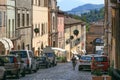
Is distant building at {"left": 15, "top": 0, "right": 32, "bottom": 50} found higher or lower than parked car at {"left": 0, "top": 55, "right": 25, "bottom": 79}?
higher

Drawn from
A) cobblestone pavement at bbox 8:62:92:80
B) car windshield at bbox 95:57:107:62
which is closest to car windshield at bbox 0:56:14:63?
cobblestone pavement at bbox 8:62:92:80

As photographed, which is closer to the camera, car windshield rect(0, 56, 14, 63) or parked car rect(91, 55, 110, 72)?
car windshield rect(0, 56, 14, 63)

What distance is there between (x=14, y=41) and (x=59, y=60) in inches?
875

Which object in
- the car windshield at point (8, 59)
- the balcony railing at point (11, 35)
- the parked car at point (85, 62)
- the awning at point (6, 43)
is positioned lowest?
the parked car at point (85, 62)

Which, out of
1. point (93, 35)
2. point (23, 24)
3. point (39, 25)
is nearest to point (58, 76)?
point (23, 24)

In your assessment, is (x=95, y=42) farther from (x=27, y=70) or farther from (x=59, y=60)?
(x=27, y=70)

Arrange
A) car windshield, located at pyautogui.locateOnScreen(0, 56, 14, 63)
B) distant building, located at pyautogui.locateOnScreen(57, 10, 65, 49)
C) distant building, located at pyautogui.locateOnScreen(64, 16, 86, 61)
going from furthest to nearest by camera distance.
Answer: distant building, located at pyautogui.locateOnScreen(64, 16, 86, 61) → distant building, located at pyautogui.locateOnScreen(57, 10, 65, 49) → car windshield, located at pyautogui.locateOnScreen(0, 56, 14, 63)

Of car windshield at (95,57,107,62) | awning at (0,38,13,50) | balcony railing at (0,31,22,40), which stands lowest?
car windshield at (95,57,107,62)

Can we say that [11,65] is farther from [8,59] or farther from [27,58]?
[27,58]

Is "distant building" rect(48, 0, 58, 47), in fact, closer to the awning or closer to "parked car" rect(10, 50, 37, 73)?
the awning

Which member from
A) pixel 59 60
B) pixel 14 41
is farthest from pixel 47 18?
pixel 14 41

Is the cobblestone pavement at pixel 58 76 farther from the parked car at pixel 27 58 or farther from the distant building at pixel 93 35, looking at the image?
the distant building at pixel 93 35

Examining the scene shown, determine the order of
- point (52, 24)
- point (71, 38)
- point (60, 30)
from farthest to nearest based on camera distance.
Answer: point (71, 38) → point (60, 30) → point (52, 24)

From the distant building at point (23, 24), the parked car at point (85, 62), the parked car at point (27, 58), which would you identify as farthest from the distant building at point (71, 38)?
the parked car at point (27, 58)
